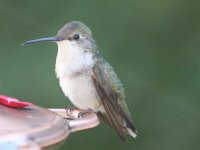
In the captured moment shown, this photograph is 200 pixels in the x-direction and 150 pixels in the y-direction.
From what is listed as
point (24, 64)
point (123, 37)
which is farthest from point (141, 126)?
point (24, 64)

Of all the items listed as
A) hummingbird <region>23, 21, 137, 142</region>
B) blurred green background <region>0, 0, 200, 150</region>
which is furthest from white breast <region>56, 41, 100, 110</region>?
blurred green background <region>0, 0, 200, 150</region>

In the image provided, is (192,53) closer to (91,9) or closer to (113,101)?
(91,9)

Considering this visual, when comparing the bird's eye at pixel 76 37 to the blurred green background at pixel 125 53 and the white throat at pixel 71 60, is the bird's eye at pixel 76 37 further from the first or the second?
the blurred green background at pixel 125 53

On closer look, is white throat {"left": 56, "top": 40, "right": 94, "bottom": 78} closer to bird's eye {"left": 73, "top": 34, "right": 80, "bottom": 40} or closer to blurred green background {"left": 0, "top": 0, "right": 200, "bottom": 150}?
bird's eye {"left": 73, "top": 34, "right": 80, "bottom": 40}

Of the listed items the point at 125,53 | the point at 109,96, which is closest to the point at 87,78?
the point at 109,96

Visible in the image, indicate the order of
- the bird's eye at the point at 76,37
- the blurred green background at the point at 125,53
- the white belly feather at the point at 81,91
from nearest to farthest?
the white belly feather at the point at 81,91
the bird's eye at the point at 76,37
the blurred green background at the point at 125,53

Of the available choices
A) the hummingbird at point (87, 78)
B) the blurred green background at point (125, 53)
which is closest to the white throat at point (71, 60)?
the hummingbird at point (87, 78)

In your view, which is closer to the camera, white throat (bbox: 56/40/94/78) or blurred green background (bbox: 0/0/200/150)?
white throat (bbox: 56/40/94/78)

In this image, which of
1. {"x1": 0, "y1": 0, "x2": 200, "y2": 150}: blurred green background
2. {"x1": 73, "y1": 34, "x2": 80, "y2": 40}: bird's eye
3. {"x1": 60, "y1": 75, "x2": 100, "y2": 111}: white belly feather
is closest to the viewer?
{"x1": 60, "y1": 75, "x2": 100, "y2": 111}: white belly feather

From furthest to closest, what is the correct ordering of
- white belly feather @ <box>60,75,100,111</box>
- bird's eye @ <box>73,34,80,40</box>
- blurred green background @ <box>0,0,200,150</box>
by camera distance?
blurred green background @ <box>0,0,200,150</box> → bird's eye @ <box>73,34,80,40</box> → white belly feather @ <box>60,75,100,111</box>
